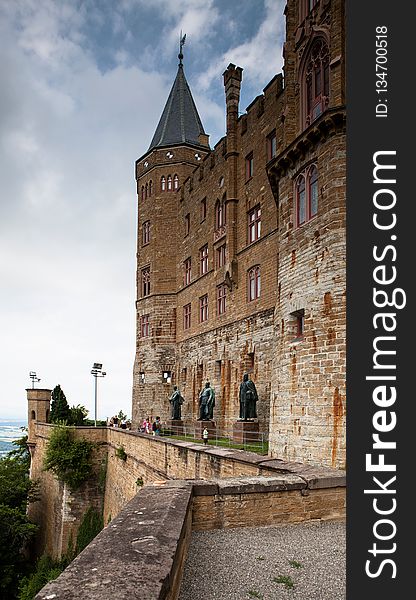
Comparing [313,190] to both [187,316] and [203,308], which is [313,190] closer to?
[203,308]

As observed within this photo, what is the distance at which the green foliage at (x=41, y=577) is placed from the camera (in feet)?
80.5

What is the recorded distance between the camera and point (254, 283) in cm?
2345

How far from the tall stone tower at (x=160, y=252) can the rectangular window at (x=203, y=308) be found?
475cm

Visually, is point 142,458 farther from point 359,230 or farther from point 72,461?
point 359,230

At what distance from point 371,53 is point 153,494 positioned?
5502 mm

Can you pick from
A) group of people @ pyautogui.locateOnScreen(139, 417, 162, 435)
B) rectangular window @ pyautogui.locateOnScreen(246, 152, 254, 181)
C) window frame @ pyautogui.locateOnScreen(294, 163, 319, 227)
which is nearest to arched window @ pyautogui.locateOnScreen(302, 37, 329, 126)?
window frame @ pyautogui.locateOnScreen(294, 163, 319, 227)

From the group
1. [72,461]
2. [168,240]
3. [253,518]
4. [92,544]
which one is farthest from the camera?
[168,240]

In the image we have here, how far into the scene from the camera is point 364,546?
3.67 m

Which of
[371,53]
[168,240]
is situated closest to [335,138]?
[371,53]

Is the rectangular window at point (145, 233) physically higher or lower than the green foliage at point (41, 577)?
higher

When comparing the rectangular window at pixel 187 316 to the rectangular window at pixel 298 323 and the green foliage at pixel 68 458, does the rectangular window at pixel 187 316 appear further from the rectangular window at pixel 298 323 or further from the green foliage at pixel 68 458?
the rectangular window at pixel 298 323

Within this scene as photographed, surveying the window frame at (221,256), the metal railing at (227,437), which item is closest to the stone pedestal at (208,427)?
the metal railing at (227,437)

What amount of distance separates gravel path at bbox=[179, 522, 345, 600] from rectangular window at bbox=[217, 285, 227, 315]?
19222mm

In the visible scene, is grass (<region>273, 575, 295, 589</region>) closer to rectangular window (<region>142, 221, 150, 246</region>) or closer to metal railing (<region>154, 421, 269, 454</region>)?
metal railing (<region>154, 421, 269, 454</region>)
